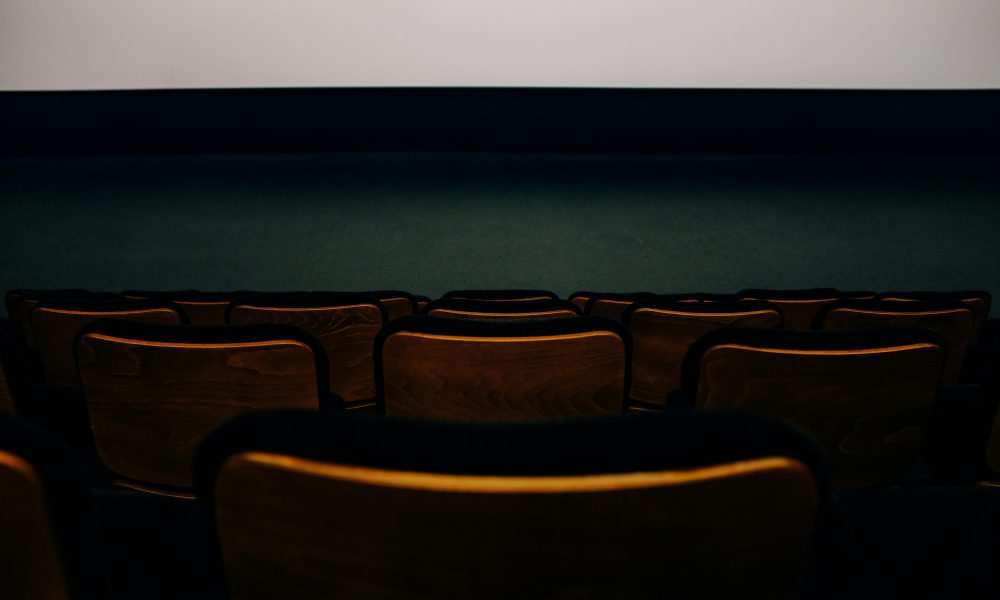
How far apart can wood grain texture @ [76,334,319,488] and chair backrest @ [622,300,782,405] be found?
3.40ft

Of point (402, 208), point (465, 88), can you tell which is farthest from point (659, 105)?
point (402, 208)

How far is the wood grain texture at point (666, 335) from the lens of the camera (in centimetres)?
172

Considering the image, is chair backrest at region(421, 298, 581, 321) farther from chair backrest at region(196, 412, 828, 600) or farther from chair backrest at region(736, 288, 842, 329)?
chair backrest at region(196, 412, 828, 600)

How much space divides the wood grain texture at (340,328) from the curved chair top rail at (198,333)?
642mm

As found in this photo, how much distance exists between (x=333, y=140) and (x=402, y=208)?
5.16 ft

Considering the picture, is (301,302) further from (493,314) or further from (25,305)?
(25,305)

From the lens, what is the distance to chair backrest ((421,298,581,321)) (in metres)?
1.71

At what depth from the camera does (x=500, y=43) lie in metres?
5.09

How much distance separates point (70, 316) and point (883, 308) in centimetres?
264

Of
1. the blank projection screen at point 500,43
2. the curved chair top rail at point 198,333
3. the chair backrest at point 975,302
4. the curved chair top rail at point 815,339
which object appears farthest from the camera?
the blank projection screen at point 500,43

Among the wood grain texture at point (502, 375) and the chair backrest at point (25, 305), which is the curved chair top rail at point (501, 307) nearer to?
the wood grain texture at point (502, 375)

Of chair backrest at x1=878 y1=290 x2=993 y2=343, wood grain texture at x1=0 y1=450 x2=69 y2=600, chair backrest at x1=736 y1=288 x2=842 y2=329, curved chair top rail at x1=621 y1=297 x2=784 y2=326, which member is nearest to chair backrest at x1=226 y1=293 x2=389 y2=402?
curved chair top rail at x1=621 y1=297 x2=784 y2=326

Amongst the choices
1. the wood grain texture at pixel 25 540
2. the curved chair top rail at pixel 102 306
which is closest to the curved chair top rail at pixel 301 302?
the curved chair top rail at pixel 102 306

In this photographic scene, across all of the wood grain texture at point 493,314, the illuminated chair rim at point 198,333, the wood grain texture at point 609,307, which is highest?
the illuminated chair rim at point 198,333
